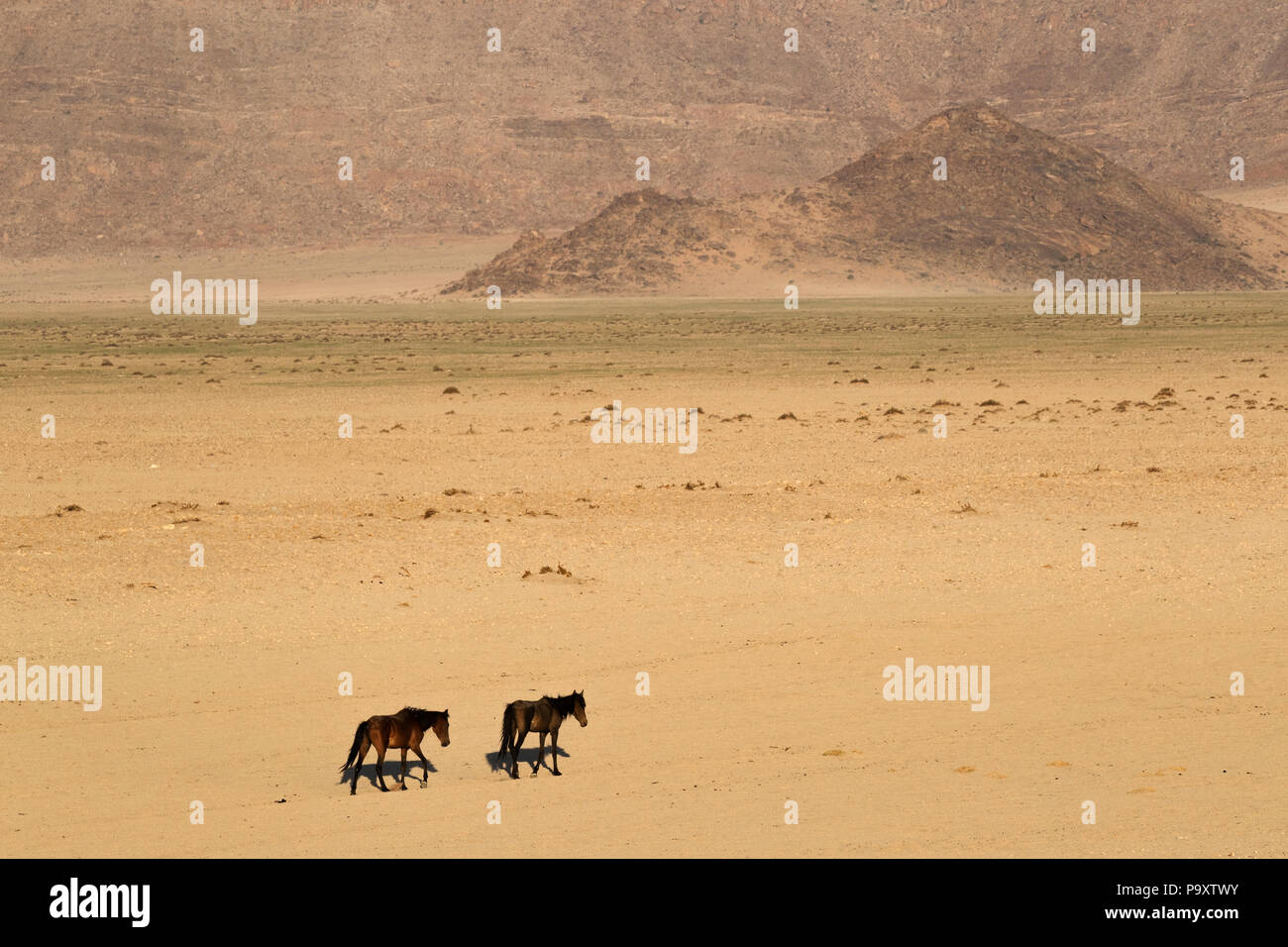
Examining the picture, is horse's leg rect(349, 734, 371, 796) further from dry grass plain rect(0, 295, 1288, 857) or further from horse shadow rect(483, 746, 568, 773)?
horse shadow rect(483, 746, 568, 773)

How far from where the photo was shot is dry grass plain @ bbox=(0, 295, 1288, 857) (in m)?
8.10

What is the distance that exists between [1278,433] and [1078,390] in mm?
10123

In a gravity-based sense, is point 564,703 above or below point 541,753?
above

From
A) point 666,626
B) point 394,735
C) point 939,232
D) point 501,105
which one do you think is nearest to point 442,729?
point 394,735

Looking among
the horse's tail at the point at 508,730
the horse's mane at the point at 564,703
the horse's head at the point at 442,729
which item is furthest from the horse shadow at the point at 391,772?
the horse's mane at the point at 564,703

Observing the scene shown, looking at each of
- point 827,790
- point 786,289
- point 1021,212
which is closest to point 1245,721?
point 827,790

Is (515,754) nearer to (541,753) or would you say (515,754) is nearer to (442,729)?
(541,753)

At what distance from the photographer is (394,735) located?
841 cm

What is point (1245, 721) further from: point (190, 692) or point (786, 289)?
point (786, 289)

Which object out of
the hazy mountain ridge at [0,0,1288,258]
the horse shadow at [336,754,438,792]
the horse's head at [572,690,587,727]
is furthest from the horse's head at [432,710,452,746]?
the hazy mountain ridge at [0,0,1288,258]

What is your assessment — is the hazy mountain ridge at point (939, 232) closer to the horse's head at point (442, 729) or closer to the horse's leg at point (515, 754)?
the horse's leg at point (515, 754)

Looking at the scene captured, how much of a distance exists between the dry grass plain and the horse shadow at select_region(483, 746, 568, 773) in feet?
0.32

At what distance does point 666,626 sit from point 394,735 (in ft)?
14.7

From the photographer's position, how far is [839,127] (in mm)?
161625
